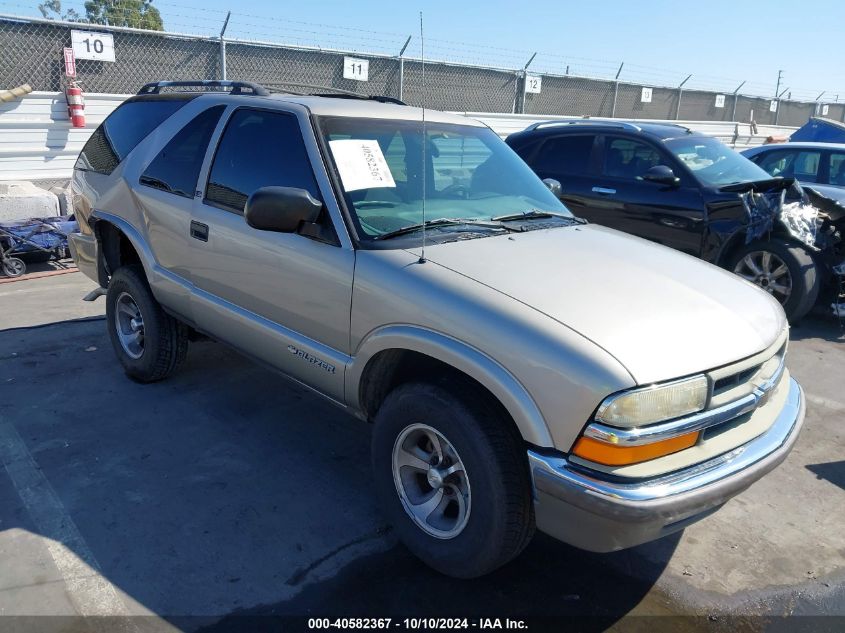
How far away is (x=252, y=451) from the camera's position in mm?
3850

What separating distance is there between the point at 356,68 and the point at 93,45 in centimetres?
446

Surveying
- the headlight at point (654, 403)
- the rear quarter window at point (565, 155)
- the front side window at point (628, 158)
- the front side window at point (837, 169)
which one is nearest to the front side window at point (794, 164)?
the front side window at point (837, 169)

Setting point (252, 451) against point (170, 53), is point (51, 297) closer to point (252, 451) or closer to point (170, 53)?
point (252, 451)

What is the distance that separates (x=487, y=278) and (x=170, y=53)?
960cm

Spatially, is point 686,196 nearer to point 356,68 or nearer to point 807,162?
point 807,162

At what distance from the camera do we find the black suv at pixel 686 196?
629 cm

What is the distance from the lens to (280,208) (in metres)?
3.00

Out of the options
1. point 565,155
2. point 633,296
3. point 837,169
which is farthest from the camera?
point 837,169

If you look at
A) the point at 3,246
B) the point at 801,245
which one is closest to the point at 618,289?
the point at 801,245

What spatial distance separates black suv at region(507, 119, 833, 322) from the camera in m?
6.29

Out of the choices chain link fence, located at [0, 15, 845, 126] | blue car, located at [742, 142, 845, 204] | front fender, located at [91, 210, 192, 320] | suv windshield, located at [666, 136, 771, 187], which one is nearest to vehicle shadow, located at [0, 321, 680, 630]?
front fender, located at [91, 210, 192, 320]

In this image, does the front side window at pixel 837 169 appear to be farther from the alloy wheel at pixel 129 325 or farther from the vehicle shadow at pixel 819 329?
the alloy wheel at pixel 129 325

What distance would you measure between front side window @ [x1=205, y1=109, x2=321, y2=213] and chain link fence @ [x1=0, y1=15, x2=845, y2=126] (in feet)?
3.97

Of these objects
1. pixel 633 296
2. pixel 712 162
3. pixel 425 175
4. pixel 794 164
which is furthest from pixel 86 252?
pixel 794 164
